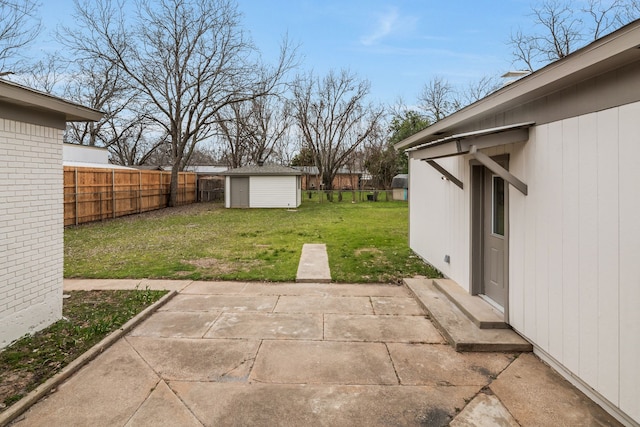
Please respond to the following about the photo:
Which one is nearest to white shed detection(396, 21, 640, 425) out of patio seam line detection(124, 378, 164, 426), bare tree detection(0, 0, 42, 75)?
patio seam line detection(124, 378, 164, 426)

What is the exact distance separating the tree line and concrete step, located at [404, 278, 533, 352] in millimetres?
11001

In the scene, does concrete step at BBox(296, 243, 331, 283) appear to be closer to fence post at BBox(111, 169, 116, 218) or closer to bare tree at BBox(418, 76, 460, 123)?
fence post at BBox(111, 169, 116, 218)

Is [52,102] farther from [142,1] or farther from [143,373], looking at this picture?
[142,1]

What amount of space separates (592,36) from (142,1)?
2234cm

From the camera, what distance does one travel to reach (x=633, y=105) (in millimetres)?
2277

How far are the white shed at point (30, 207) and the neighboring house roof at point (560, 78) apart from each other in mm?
4501

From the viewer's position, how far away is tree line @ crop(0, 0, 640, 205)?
54.7 ft

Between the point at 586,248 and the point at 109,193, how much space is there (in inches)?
654

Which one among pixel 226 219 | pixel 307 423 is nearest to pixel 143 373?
pixel 307 423

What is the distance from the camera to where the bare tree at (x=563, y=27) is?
15156 mm

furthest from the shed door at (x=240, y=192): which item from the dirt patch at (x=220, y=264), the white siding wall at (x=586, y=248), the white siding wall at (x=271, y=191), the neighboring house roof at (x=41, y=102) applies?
the white siding wall at (x=586, y=248)

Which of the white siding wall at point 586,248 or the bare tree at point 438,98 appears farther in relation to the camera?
the bare tree at point 438,98

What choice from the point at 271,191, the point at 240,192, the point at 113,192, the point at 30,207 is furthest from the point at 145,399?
the point at 240,192

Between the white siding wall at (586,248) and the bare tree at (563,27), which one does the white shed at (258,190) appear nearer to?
the bare tree at (563,27)
